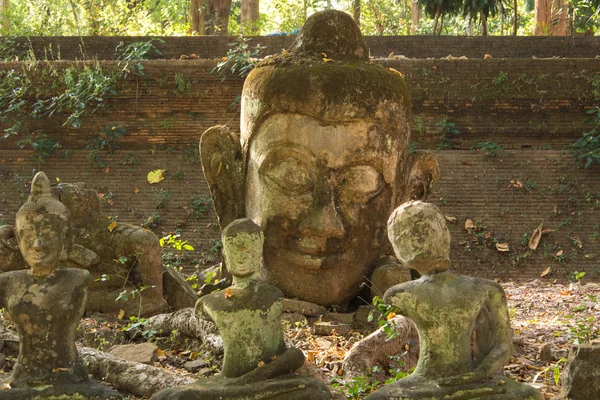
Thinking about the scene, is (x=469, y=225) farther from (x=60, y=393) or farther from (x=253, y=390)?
(x=60, y=393)

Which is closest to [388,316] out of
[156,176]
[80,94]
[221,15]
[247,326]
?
[247,326]

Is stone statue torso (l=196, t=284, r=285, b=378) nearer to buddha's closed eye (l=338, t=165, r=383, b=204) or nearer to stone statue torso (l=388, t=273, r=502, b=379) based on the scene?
stone statue torso (l=388, t=273, r=502, b=379)

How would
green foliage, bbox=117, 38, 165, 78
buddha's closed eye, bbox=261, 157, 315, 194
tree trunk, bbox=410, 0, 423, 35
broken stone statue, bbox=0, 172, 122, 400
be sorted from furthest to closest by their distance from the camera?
tree trunk, bbox=410, 0, 423, 35
green foliage, bbox=117, 38, 165, 78
buddha's closed eye, bbox=261, 157, 315, 194
broken stone statue, bbox=0, 172, 122, 400

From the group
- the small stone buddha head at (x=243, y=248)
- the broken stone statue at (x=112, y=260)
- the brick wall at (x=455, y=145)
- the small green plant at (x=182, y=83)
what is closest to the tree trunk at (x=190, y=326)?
the broken stone statue at (x=112, y=260)

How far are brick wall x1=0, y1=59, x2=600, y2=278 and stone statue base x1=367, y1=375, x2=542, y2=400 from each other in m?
A: 7.72

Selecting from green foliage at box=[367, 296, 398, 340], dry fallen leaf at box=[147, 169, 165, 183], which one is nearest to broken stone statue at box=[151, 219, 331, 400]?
green foliage at box=[367, 296, 398, 340]

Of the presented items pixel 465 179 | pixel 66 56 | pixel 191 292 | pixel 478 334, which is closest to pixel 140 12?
pixel 66 56

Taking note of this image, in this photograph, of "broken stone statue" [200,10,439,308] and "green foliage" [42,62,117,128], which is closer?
"broken stone statue" [200,10,439,308]

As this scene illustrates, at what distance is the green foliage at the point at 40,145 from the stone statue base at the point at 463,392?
32.4 feet

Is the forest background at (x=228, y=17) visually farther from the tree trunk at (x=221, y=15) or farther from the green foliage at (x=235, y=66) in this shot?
the green foliage at (x=235, y=66)

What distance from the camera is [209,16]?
1927cm

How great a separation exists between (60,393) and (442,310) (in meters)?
1.65

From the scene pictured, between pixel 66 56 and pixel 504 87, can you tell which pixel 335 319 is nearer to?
pixel 504 87

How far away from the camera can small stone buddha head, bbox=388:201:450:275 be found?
3826 millimetres
